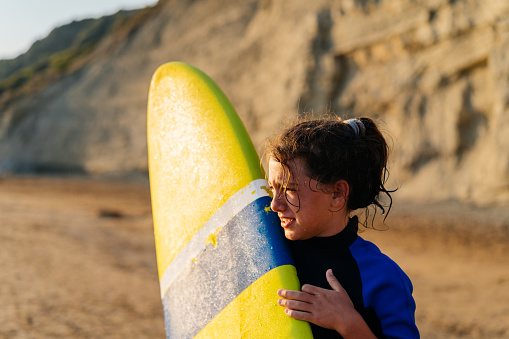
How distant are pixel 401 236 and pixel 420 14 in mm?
5442

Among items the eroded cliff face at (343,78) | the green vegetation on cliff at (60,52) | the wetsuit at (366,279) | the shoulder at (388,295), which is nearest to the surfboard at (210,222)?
Answer: the wetsuit at (366,279)

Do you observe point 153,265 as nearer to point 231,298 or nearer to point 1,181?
point 231,298

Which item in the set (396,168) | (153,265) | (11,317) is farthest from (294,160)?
(396,168)

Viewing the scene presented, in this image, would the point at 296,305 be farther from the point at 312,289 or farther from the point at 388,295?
the point at 388,295

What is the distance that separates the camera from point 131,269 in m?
5.68

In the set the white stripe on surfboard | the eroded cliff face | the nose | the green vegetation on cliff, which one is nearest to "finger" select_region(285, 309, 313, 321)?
the nose

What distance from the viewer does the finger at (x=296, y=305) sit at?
1.14 meters

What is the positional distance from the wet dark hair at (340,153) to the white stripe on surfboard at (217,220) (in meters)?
0.34

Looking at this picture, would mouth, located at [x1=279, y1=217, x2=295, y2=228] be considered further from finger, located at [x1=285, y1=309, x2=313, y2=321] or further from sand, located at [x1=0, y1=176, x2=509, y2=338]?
sand, located at [x1=0, y1=176, x2=509, y2=338]

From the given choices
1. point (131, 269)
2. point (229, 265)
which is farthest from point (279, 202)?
point (131, 269)

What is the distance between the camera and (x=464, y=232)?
7.23 m

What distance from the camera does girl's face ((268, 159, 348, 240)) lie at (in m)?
1.18

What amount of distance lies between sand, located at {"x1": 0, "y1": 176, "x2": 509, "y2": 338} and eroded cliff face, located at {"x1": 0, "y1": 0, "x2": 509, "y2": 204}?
1.39m

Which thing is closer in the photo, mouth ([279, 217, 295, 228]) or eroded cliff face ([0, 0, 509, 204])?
mouth ([279, 217, 295, 228])
